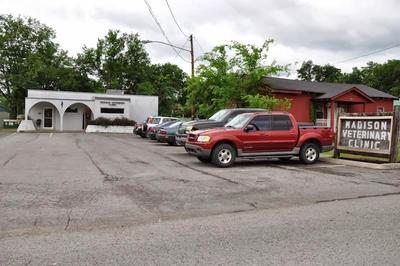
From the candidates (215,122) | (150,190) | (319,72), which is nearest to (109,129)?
(215,122)

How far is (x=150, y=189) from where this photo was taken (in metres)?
9.27

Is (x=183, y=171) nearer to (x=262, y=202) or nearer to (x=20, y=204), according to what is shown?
(x=262, y=202)

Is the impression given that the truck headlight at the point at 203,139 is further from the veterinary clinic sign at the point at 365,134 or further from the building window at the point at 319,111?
the building window at the point at 319,111

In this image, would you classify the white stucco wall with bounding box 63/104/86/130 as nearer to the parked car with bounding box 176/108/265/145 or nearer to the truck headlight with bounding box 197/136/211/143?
the parked car with bounding box 176/108/265/145

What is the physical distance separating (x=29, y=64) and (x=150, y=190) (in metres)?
54.0

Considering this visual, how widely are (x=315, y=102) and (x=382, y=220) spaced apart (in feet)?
88.8

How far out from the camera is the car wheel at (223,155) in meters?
13.5

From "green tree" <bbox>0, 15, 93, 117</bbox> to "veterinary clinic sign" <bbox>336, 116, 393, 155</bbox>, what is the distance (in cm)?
4827

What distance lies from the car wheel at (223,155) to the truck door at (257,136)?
0.52 metres

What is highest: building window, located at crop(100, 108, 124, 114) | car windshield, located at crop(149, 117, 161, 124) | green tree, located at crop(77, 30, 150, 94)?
green tree, located at crop(77, 30, 150, 94)

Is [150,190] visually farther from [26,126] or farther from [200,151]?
[26,126]

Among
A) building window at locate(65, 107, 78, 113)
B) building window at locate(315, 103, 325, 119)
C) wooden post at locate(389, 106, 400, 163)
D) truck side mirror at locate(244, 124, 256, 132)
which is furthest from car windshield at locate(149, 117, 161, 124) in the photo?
wooden post at locate(389, 106, 400, 163)

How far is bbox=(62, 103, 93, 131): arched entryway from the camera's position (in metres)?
46.7

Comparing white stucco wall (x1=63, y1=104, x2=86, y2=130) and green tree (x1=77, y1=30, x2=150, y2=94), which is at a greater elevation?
green tree (x1=77, y1=30, x2=150, y2=94)
